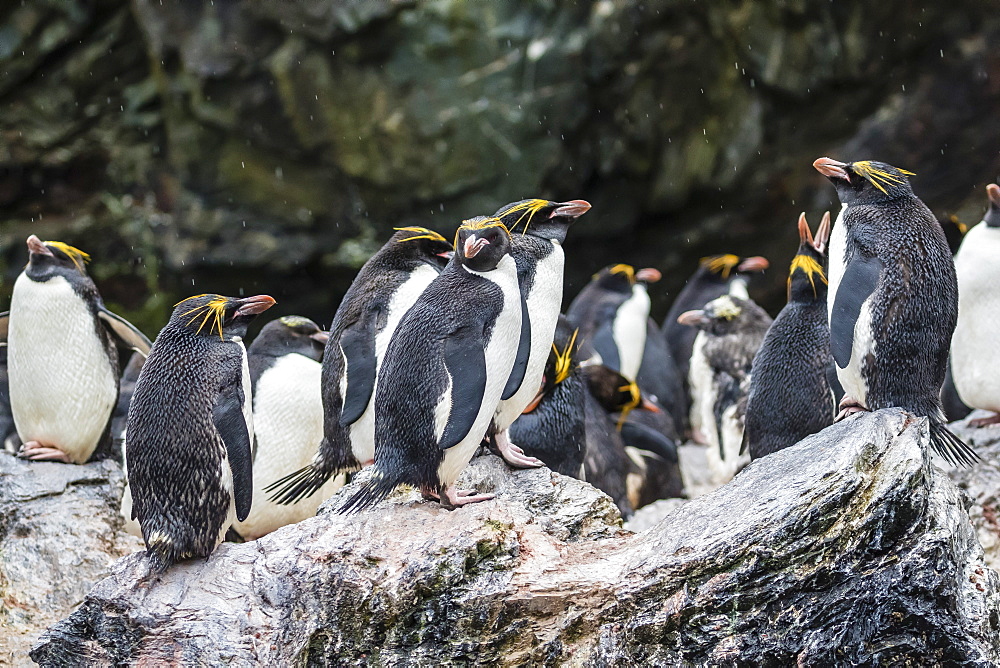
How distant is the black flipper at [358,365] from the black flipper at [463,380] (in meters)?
0.79

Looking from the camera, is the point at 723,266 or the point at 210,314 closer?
the point at 210,314

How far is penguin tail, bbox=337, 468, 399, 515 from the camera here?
2.90m

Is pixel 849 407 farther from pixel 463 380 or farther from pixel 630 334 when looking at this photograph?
pixel 630 334

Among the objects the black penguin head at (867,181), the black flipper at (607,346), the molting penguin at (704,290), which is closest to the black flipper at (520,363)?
the black penguin head at (867,181)

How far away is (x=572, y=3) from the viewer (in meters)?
8.80

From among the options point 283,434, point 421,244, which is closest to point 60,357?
point 283,434

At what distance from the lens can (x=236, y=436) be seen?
3229 millimetres

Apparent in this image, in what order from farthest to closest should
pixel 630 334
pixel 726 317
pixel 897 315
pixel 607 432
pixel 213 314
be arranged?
1. pixel 630 334
2. pixel 726 317
3. pixel 607 432
4. pixel 213 314
5. pixel 897 315

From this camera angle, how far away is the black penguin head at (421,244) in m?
3.94

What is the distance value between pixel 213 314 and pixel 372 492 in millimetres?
817

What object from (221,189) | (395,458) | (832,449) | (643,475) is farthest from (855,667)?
(221,189)

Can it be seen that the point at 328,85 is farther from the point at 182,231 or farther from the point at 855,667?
the point at 855,667

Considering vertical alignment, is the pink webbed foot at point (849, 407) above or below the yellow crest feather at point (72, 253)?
below

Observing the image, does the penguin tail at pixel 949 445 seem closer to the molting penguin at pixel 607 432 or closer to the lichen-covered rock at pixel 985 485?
the lichen-covered rock at pixel 985 485
